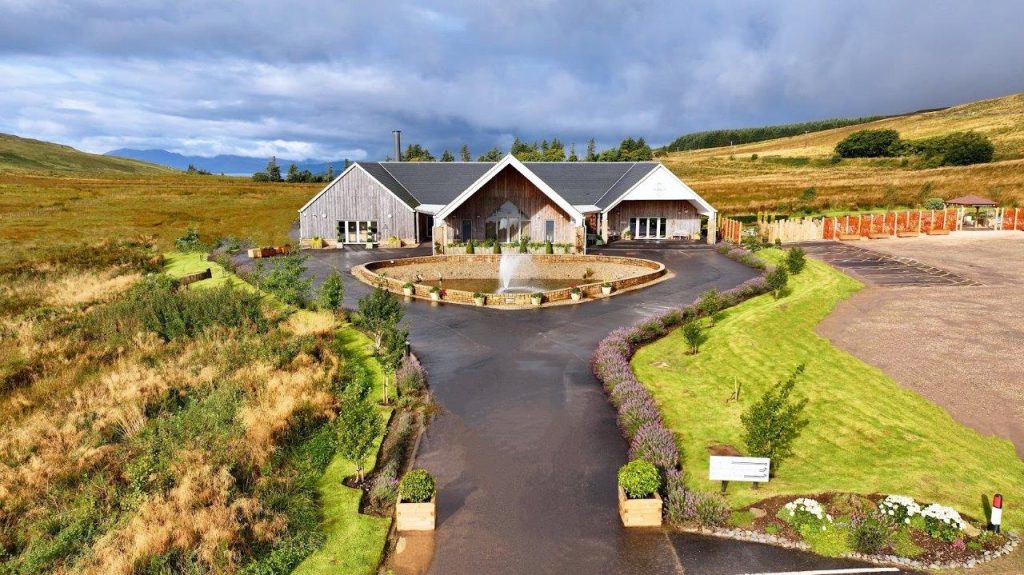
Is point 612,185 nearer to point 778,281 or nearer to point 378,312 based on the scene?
point 778,281

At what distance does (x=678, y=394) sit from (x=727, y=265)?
24163 millimetres

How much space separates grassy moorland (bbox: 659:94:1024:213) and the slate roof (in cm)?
2747

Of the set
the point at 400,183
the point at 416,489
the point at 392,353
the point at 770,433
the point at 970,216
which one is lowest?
the point at 416,489

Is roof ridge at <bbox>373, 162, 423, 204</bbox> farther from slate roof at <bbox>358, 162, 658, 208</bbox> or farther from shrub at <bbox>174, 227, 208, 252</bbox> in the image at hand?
shrub at <bbox>174, 227, 208, 252</bbox>

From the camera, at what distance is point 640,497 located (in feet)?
36.1

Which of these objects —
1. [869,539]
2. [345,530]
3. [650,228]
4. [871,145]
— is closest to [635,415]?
[869,539]

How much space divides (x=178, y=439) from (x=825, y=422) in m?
16.6

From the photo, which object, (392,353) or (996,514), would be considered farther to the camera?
(392,353)

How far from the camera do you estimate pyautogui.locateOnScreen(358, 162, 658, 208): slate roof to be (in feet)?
178

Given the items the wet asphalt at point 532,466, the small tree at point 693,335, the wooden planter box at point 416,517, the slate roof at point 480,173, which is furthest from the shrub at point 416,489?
the slate roof at point 480,173

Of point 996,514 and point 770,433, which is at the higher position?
point 770,433

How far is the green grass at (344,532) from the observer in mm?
9898

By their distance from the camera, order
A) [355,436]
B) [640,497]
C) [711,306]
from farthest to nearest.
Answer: [711,306]
[355,436]
[640,497]

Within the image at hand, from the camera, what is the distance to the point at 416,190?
56.3 meters
